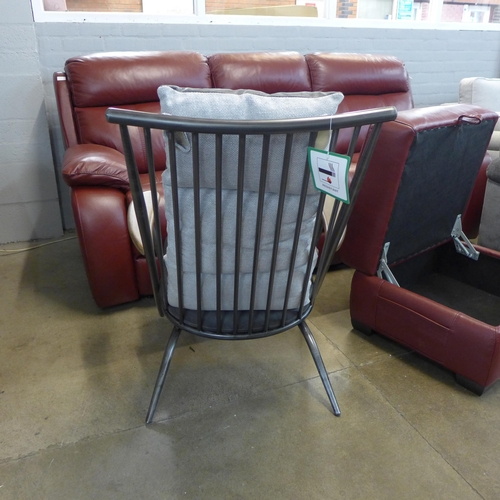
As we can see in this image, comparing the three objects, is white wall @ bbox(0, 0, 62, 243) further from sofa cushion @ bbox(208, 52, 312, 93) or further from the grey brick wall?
sofa cushion @ bbox(208, 52, 312, 93)

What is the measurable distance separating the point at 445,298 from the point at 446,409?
536 mm

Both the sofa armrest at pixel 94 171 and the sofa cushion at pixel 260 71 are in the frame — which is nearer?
the sofa armrest at pixel 94 171

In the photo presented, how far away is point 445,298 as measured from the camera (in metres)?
1.74

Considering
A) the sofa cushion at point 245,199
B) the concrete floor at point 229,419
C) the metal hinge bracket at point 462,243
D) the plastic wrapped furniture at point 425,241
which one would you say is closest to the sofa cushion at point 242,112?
the sofa cushion at point 245,199

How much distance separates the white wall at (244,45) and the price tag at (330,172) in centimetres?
202

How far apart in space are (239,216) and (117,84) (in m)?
1.59

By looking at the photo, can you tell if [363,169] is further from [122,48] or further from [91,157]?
Answer: [122,48]

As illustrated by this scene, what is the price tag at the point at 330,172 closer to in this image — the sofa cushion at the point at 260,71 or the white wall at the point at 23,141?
the sofa cushion at the point at 260,71

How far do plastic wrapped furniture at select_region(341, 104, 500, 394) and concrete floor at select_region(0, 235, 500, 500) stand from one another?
0.47 ft

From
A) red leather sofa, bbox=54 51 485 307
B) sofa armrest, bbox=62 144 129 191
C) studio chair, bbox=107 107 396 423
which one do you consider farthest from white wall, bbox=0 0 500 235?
studio chair, bbox=107 107 396 423

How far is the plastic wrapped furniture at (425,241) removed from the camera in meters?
1.31

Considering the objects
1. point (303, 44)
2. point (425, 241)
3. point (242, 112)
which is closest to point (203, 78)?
point (303, 44)

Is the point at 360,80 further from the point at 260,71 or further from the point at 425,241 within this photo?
the point at 425,241

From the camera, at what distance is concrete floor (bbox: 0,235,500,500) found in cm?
110
